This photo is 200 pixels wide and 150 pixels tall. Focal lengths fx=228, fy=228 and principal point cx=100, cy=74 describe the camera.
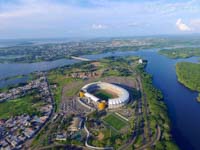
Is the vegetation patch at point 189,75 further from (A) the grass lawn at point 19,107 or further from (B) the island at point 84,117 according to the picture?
(A) the grass lawn at point 19,107

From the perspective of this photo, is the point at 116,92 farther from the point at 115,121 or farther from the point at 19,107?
the point at 19,107

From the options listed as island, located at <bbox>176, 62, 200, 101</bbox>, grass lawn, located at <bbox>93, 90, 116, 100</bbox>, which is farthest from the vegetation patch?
grass lawn, located at <bbox>93, 90, 116, 100</bbox>

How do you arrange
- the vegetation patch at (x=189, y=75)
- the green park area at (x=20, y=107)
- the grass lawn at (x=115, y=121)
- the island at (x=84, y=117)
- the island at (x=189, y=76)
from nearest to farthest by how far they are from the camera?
the island at (x=84, y=117), the grass lawn at (x=115, y=121), the green park area at (x=20, y=107), the island at (x=189, y=76), the vegetation patch at (x=189, y=75)

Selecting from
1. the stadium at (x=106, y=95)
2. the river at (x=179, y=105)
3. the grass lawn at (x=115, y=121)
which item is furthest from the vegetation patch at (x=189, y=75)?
the grass lawn at (x=115, y=121)

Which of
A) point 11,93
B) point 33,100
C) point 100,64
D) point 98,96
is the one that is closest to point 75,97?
point 98,96

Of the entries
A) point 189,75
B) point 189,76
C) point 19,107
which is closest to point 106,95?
point 19,107

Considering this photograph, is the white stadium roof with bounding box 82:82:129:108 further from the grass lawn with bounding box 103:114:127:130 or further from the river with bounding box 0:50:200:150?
the river with bounding box 0:50:200:150
